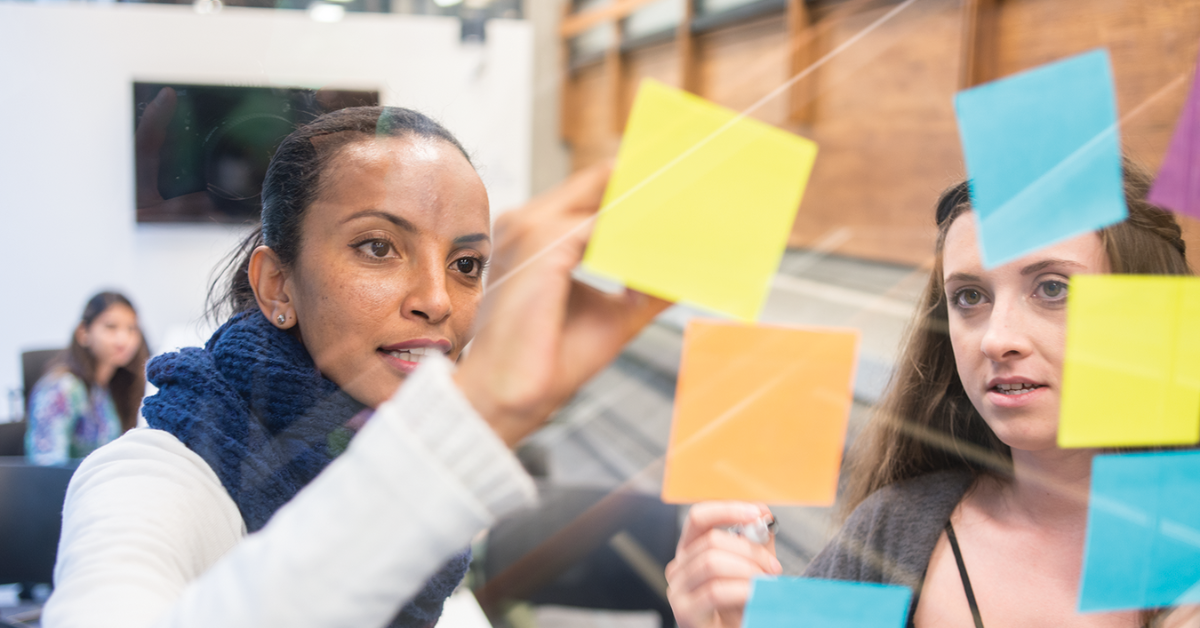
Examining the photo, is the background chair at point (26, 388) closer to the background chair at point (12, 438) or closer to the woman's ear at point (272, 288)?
the background chair at point (12, 438)

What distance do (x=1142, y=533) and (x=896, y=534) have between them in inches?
5.3

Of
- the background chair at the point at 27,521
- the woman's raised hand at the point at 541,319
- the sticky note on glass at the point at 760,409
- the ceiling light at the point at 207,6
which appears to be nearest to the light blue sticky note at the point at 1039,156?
the sticky note on glass at the point at 760,409

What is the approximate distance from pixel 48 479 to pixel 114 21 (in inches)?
13.6

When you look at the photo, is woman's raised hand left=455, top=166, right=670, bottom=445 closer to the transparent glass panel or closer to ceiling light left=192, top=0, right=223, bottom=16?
ceiling light left=192, top=0, right=223, bottom=16

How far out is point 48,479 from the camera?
0.59m

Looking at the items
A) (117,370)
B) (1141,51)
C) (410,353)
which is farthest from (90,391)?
(1141,51)

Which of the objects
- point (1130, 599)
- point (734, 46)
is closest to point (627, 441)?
point (734, 46)

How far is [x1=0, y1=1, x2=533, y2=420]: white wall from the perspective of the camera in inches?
15.3

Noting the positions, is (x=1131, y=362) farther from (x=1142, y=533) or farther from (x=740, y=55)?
(x=740, y=55)

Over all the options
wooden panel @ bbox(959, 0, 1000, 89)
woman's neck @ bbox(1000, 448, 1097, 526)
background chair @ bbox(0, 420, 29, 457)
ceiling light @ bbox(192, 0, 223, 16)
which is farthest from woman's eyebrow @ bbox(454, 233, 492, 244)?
background chair @ bbox(0, 420, 29, 457)

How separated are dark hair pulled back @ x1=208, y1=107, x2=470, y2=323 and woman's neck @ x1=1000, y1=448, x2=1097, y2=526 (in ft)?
1.24

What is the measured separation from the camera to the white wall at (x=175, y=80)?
388mm

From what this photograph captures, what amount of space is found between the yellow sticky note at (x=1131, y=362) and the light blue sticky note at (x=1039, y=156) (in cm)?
4

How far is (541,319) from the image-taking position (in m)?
0.30
